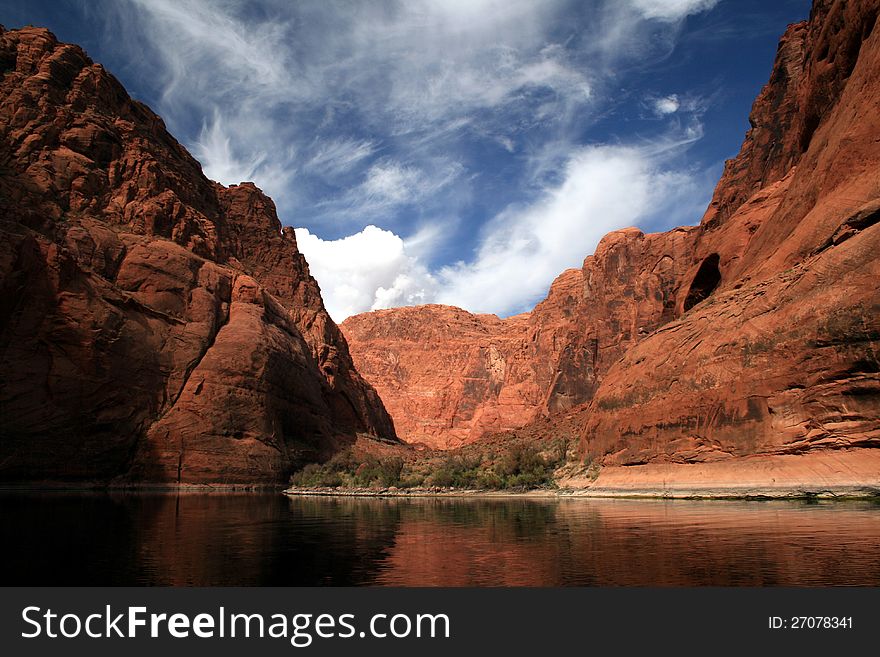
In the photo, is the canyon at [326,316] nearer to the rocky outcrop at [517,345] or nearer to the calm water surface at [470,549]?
the rocky outcrop at [517,345]

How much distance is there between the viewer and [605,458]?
120 ft

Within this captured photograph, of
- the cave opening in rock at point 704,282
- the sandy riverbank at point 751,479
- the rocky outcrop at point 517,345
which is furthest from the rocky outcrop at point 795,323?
the rocky outcrop at point 517,345

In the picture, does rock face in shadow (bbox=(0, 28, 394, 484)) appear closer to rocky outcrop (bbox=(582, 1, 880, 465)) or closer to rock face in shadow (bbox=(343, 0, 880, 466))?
rock face in shadow (bbox=(343, 0, 880, 466))

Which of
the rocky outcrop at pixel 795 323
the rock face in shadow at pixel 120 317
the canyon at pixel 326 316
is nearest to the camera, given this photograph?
the rocky outcrop at pixel 795 323

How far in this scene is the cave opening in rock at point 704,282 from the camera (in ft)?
146

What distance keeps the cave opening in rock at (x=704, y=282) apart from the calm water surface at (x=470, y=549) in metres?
25.7

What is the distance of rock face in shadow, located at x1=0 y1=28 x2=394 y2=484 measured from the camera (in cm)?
4494

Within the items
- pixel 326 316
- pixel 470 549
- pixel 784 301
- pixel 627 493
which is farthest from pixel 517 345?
pixel 470 549

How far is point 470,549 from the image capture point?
14.0 m

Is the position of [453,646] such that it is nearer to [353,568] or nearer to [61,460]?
[353,568]

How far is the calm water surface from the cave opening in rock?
25728 mm

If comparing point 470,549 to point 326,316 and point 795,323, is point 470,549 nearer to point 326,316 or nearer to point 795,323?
point 795,323

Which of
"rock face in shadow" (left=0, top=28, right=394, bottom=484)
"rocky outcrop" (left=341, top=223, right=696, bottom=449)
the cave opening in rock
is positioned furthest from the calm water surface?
"rocky outcrop" (left=341, top=223, right=696, bottom=449)

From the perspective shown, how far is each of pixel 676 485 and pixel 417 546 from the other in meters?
18.9
